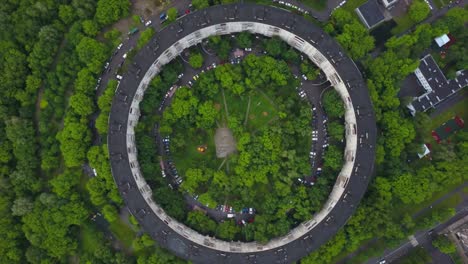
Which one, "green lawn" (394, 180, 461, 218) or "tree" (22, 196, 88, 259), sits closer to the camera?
"tree" (22, 196, 88, 259)

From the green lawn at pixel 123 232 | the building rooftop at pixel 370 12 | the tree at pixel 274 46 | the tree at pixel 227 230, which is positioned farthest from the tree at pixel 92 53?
the building rooftop at pixel 370 12

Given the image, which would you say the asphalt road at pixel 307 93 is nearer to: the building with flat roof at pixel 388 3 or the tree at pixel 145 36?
the tree at pixel 145 36

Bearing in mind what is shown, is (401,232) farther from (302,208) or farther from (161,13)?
(161,13)

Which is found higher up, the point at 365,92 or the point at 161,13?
the point at 161,13

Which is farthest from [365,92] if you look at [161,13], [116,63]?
[116,63]

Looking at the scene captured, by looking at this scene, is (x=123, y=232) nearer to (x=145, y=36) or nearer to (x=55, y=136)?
(x=55, y=136)

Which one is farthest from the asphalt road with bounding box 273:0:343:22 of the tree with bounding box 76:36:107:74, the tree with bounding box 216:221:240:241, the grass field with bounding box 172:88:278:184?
the tree with bounding box 216:221:240:241

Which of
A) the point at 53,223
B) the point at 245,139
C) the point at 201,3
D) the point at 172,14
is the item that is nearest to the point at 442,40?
the point at 245,139

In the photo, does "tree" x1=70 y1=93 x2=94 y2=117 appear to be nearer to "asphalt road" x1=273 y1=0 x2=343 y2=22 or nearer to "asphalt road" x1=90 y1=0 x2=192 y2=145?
"asphalt road" x1=90 y1=0 x2=192 y2=145
